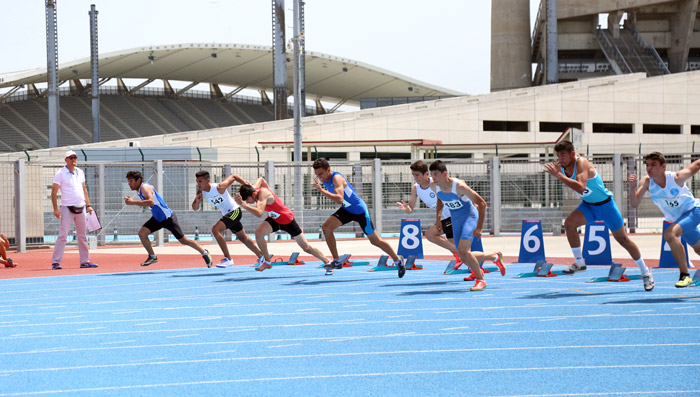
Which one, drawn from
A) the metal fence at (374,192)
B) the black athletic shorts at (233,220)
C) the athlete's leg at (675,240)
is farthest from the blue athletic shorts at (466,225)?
the metal fence at (374,192)

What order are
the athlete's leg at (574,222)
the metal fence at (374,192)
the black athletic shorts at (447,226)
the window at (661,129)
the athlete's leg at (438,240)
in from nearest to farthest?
the athlete's leg at (574,222) < the athlete's leg at (438,240) < the black athletic shorts at (447,226) < the metal fence at (374,192) < the window at (661,129)

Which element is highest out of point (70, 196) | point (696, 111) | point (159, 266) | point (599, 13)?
point (599, 13)

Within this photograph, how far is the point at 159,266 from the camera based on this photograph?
15.4m

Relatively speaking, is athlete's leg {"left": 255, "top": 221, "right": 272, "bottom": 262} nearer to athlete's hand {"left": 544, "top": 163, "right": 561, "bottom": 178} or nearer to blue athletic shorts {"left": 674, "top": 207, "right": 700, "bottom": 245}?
athlete's hand {"left": 544, "top": 163, "right": 561, "bottom": 178}

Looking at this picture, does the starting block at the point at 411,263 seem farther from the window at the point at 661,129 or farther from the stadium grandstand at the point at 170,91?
the stadium grandstand at the point at 170,91

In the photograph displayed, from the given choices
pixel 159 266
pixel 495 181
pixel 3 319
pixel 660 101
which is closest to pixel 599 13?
pixel 660 101

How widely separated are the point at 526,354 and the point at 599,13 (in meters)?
70.5

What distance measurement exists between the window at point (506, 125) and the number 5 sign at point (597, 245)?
40.4 m

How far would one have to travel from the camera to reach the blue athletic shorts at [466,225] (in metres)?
10.1

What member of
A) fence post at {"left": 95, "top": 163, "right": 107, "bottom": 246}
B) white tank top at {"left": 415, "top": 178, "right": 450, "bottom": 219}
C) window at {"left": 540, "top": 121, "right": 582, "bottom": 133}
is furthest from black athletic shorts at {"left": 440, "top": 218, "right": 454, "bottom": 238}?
window at {"left": 540, "top": 121, "right": 582, "bottom": 133}

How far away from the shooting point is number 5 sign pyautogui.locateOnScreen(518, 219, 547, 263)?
14.0 meters

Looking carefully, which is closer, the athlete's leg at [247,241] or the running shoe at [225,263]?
the athlete's leg at [247,241]

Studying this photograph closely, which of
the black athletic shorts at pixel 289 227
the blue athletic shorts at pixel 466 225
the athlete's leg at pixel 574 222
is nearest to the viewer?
the blue athletic shorts at pixel 466 225

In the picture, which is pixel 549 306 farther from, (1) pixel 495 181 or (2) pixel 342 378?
(1) pixel 495 181
